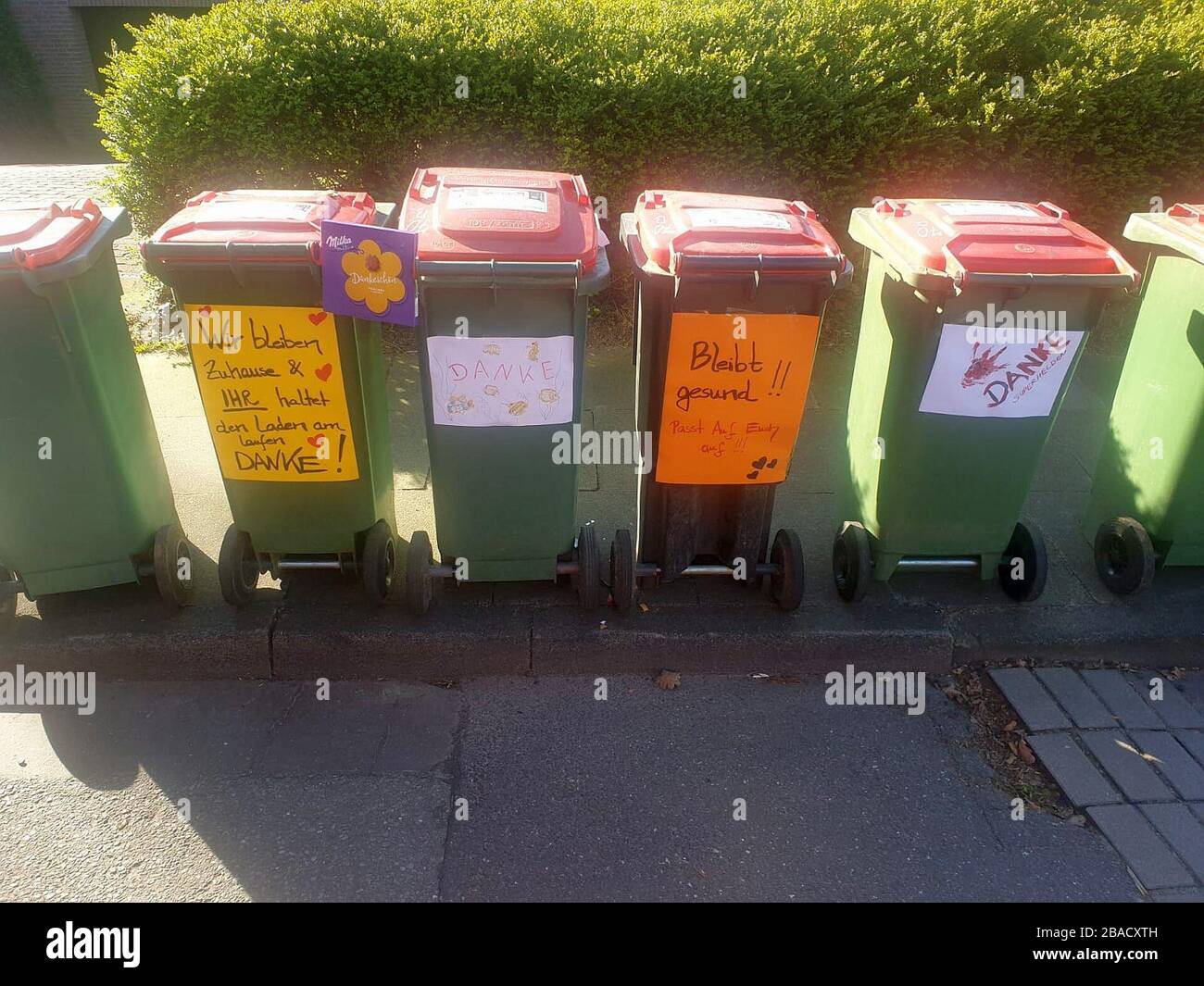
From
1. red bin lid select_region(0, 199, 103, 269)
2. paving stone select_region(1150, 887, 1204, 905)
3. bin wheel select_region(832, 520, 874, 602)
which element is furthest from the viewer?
bin wheel select_region(832, 520, 874, 602)

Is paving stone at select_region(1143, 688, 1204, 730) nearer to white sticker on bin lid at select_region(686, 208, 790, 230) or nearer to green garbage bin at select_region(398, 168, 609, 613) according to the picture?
green garbage bin at select_region(398, 168, 609, 613)

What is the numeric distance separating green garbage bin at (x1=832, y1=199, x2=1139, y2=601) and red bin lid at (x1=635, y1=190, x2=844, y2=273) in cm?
38

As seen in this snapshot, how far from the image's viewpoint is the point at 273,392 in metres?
3.39

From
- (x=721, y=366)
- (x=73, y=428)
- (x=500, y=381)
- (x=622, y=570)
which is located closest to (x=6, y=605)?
(x=73, y=428)

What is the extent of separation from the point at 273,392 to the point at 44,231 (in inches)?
37.7

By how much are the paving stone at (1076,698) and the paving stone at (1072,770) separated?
0.14 m

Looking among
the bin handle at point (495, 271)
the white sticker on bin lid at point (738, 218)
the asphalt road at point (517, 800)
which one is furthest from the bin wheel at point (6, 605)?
the white sticker on bin lid at point (738, 218)

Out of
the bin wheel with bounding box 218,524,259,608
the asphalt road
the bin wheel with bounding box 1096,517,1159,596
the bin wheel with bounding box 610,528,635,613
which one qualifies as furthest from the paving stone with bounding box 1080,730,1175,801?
the bin wheel with bounding box 218,524,259,608

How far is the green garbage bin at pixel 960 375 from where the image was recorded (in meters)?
3.30

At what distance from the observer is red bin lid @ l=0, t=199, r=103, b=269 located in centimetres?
302

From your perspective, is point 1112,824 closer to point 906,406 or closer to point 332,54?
point 906,406

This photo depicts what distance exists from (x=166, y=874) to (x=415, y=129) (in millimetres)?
4328

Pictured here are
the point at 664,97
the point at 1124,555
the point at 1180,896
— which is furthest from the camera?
the point at 664,97
